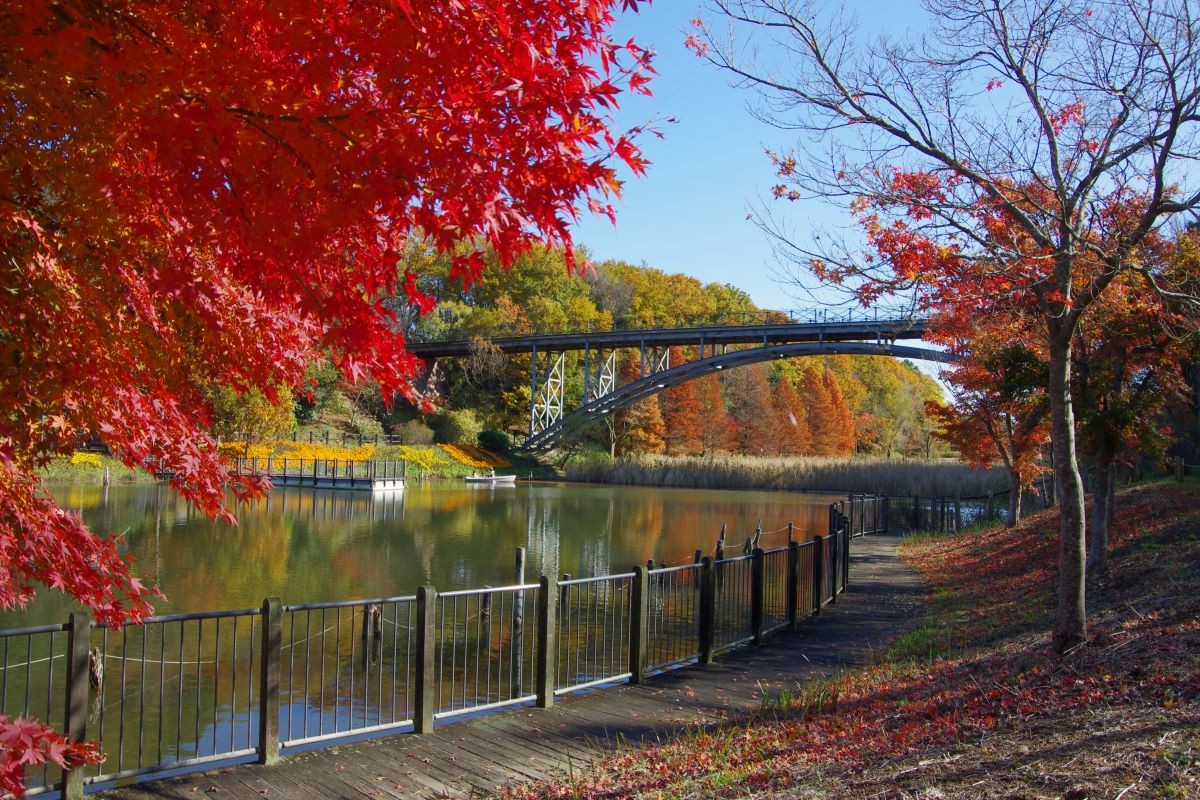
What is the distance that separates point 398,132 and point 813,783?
3.71 meters

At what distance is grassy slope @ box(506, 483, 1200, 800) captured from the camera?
4.23 meters

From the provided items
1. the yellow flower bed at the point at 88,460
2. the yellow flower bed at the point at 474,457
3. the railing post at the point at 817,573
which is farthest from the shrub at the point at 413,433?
the railing post at the point at 817,573

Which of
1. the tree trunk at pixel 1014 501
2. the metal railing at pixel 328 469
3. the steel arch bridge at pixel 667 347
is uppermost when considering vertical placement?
the steel arch bridge at pixel 667 347

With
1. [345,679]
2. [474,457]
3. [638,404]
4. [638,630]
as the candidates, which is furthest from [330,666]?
[638,404]

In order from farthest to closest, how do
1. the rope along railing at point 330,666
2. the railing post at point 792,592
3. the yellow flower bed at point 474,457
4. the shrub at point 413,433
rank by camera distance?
the shrub at point 413,433 → the yellow flower bed at point 474,457 → the railing post at point 792,592 → the rope along railing at point 330,666

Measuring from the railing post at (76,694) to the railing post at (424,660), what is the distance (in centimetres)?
216

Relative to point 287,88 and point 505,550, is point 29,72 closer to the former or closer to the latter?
point 287,88

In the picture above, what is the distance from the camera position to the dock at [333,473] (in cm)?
4212

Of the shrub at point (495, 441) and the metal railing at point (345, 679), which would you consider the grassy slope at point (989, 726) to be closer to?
the metal railing at point (345, 679)

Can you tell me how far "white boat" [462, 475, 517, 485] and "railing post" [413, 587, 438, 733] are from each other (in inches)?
1689

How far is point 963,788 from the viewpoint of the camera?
416cm

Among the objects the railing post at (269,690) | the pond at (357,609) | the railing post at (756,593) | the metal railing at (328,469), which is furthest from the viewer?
the metal railing at (328,469)

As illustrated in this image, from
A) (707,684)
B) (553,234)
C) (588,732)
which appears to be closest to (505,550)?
(707,684)

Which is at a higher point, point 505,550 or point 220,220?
point 220,220
